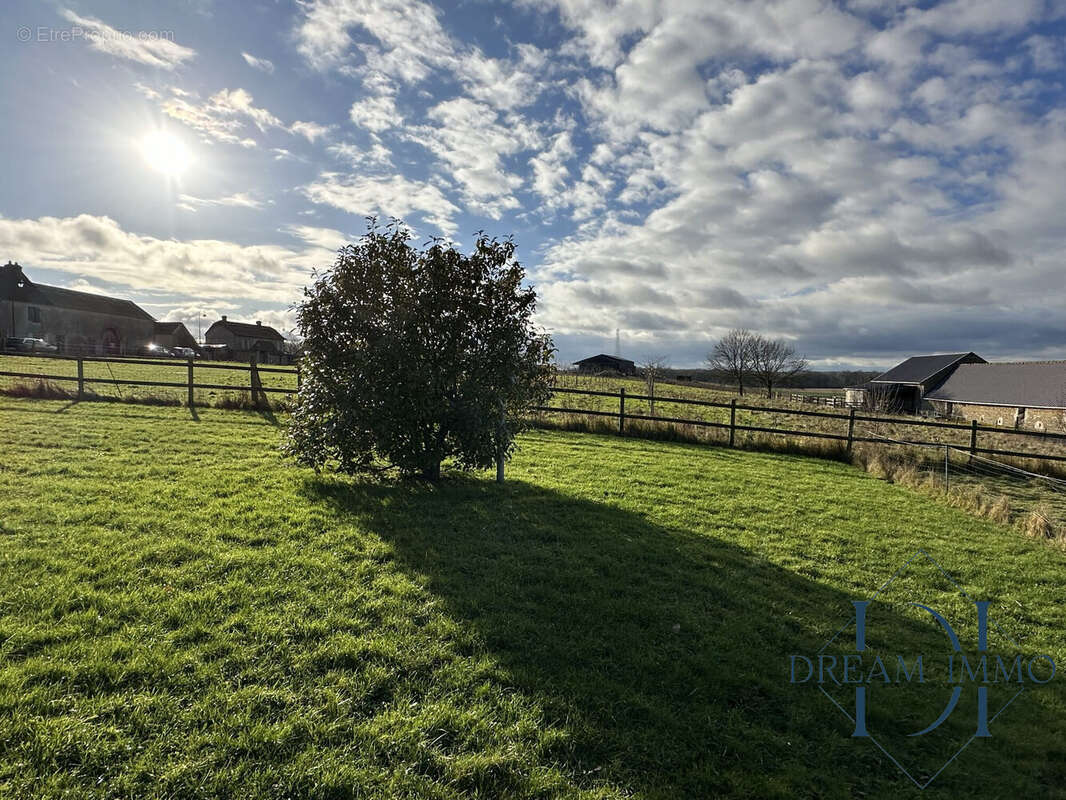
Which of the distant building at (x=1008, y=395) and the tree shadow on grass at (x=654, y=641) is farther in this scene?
the distant building at (x=1008, y=395)

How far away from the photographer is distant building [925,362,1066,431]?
37250 mm

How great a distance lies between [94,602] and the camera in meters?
3.95

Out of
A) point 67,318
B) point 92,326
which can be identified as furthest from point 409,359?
point 92,326

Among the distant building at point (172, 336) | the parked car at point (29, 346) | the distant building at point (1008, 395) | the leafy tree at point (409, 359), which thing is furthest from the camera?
the distant building at point (172, 336)

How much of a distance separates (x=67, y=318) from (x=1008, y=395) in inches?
3592

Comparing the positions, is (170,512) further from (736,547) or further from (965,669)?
(965,669)

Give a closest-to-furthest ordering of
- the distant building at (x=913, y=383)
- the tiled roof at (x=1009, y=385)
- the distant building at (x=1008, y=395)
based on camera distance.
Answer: the distant building at (x=1008, y=395)
the tiled roof at (x=1009, y=385)
the distant building at (x=913, y=383)

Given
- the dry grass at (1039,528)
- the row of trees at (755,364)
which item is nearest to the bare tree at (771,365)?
the row of trees at (755,364)

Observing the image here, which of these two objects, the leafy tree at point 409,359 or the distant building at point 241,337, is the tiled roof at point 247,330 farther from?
the leafy tree at point 409,359

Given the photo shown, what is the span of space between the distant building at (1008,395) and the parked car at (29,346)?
7790 centimetres

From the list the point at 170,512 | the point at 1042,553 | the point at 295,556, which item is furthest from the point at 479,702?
the point at 1042,553

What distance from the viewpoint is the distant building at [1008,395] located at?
37.2 meters

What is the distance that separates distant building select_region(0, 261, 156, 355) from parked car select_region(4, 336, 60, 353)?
0.75 m

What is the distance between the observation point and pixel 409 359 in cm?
753
